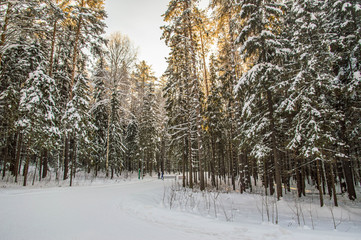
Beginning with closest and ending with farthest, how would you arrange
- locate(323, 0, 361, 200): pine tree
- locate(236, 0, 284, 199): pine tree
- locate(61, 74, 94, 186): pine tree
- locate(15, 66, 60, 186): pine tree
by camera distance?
locate(236, 0, 284, 199): pine tree < locate(323, 0, 361, 200): pine tree < locate(15, 66, 60, 186): pine tree < locate(61, 74, 94, 186): pine tree

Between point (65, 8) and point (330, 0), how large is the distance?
67.9ft

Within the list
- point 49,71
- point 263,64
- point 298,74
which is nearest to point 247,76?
point 263,64

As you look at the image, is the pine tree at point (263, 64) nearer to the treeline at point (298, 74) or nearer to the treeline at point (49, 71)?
the treeline at point (298, 74)

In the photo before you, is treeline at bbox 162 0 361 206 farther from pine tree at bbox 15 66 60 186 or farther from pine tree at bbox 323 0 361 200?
pine tree at bbox 15 66 60 186

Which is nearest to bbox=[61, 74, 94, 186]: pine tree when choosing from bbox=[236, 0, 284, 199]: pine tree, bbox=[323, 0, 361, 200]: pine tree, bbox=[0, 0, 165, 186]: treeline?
bbox=[0, 0, 165, 186]: treeline

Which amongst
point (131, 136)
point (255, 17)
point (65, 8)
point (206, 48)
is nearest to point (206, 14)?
point (206, 48)

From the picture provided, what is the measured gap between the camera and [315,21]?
11828 mm

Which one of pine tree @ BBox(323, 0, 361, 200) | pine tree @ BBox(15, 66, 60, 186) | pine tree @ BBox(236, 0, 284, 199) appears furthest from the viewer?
pine tree @ BBox(15, 66, 60, 186)

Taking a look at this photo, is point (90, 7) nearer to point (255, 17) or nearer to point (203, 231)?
point (255, 17)

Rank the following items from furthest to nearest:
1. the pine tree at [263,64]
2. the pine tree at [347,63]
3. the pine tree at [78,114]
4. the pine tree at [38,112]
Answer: the pine tree at [78,114]
the pine tree at [38,112]
the pine tree at [347,63]
the pine tree at [263,64]

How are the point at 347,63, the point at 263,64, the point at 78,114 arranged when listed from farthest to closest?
1. the point at 78,114
2. the point at 347,63
3. the point at 263,64

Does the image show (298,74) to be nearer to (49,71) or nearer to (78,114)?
(78,114)

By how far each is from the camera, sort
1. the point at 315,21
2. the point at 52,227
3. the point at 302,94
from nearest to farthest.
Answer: the point at 52,227, the point at 302,94, the point at 315,21

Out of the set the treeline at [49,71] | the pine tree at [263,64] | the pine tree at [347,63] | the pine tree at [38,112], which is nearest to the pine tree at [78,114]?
the treeline at [49,71]
